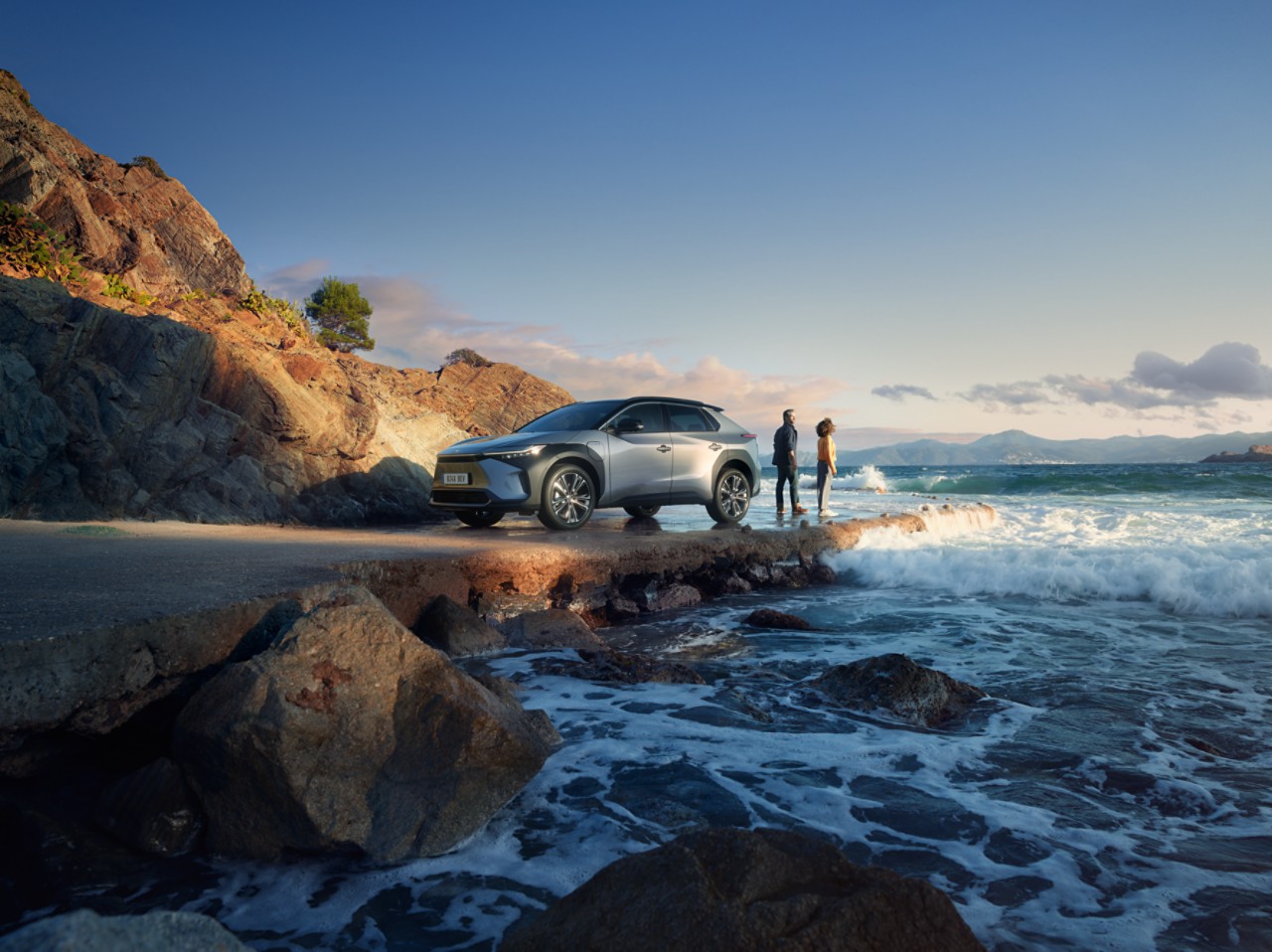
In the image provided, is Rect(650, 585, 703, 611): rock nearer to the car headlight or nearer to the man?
the car headlight

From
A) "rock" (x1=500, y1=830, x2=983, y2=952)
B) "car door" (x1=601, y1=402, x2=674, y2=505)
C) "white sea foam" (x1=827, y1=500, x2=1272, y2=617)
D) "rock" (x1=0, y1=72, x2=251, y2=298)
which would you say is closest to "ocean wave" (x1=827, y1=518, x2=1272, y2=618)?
"white sea foam" (x1=827, y1=500, x2=1272, y2=617)

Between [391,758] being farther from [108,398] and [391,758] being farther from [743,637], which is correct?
[108,398]

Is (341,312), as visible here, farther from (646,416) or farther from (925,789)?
(925,789)

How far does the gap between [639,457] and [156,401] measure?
7171 mm

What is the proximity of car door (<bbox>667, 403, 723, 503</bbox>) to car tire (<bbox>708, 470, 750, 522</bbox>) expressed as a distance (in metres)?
0.22

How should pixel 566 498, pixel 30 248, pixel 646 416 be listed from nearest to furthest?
pixel 566 498 → pixel 646 416 → pixel 30 248

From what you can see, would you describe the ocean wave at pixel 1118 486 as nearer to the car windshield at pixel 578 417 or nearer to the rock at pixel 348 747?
the car windshield at pixel 578 417

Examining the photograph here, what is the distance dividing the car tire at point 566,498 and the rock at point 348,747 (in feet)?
20.9

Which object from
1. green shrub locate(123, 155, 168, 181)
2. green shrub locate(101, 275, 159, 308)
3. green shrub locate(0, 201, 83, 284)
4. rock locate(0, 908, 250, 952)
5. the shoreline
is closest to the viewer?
rock locate(0, 908, 250, 952)

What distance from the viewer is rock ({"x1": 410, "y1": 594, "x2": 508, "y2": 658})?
6.63 m

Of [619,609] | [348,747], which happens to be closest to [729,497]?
[619,609]

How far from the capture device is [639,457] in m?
11.0

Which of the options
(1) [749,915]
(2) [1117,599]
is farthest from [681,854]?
(2) [1117,599]

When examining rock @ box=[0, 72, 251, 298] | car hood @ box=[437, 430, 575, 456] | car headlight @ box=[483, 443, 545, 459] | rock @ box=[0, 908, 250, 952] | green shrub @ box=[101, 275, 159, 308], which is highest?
rock @ box=[0, 72, 251, 298]
